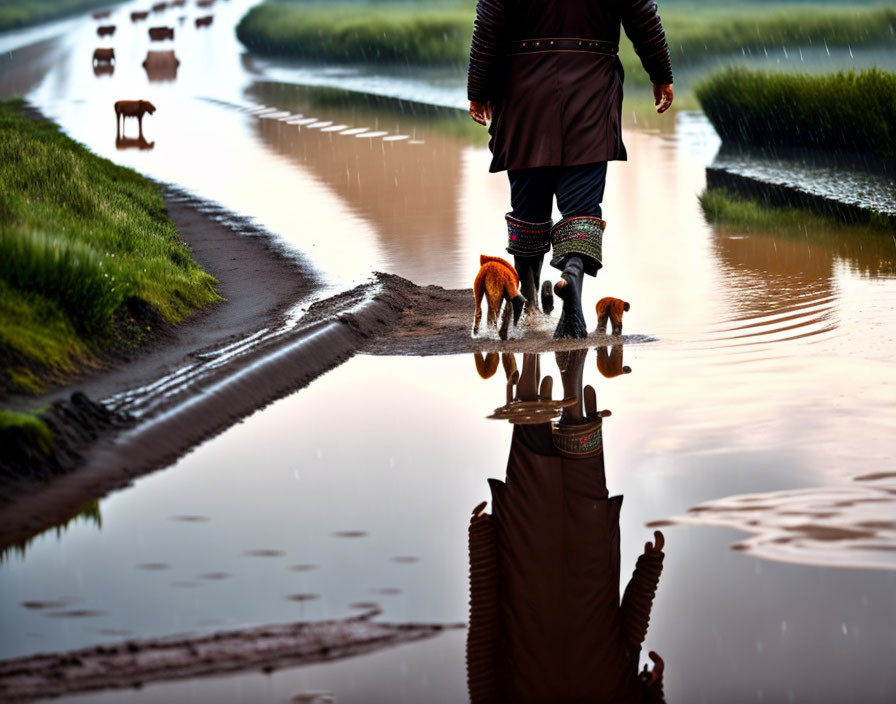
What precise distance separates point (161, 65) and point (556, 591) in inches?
1361

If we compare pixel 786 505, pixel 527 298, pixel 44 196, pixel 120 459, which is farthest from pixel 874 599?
pixel 44 196

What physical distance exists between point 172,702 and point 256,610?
523 mm

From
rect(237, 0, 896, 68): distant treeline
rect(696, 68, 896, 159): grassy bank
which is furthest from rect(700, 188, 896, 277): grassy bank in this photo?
rect(237, 0, 896, 68): distant treeline

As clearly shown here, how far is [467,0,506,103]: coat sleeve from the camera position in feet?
22.1

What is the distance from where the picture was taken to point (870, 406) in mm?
5582

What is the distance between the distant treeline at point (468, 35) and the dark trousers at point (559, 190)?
2261 centimetres

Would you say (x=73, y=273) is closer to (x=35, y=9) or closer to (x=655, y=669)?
(x=655, y=669)

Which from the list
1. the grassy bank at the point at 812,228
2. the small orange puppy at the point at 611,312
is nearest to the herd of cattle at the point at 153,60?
the grassy bank at the point at 812,228

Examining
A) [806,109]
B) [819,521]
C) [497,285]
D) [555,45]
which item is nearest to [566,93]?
[555,45]

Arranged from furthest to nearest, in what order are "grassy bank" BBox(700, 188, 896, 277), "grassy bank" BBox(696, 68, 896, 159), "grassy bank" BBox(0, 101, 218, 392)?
"grassy bank" BBox(696, 68, 896, 159), "grassy bank" BBox(700, 188, 896, 277), "grassy bank" BBox(0, 101, 218, 392)

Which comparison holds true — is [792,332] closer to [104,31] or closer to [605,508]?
[605,508]

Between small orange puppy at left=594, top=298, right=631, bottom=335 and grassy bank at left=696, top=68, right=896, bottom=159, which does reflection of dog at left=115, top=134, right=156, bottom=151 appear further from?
small orange puppy at left=594, top=298, right=631, bottom=335

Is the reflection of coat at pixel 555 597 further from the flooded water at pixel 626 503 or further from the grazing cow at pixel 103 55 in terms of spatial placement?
the grazing cow at pixel 103 55

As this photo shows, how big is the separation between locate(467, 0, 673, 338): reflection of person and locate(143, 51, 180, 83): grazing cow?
26.4 metres
